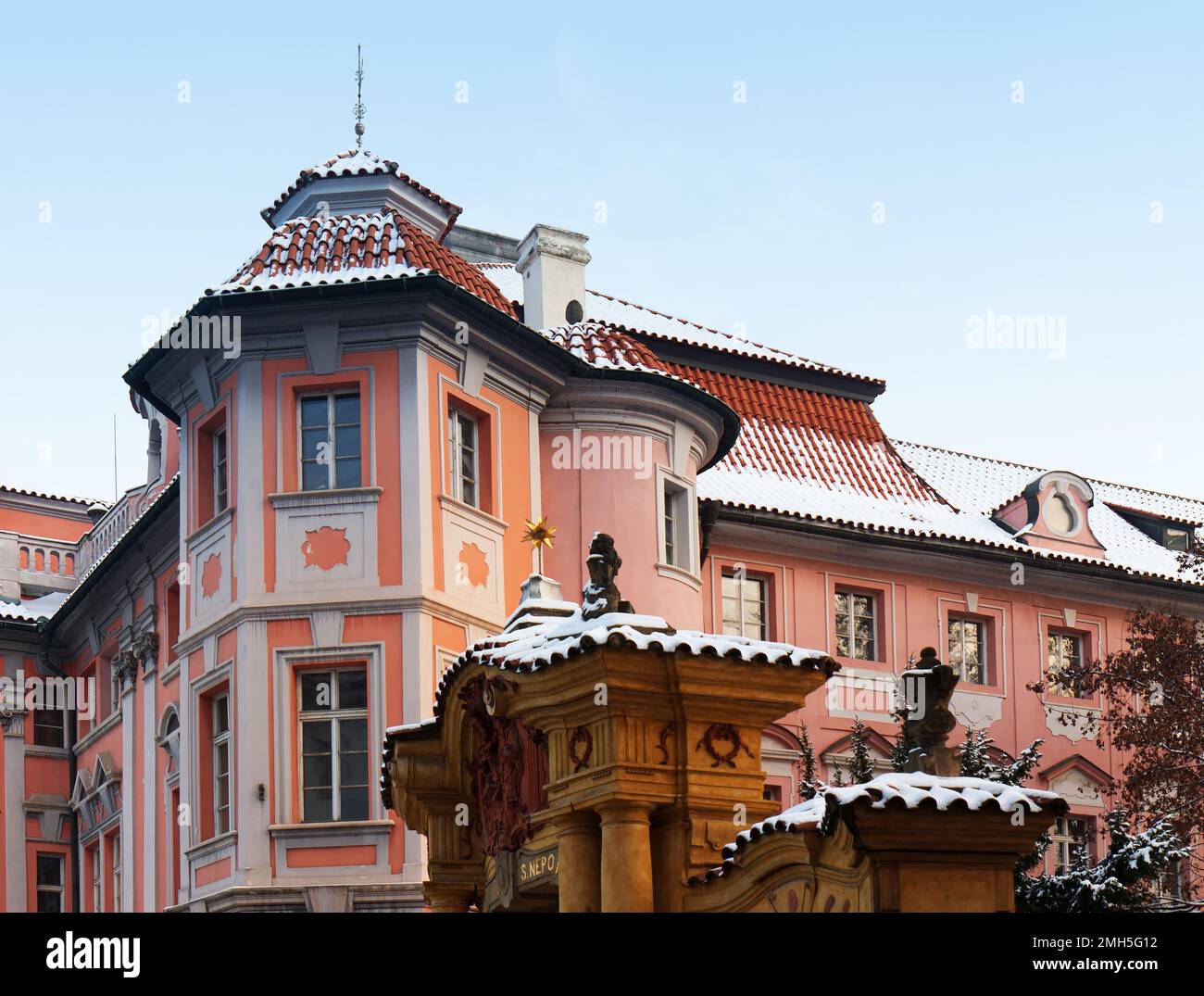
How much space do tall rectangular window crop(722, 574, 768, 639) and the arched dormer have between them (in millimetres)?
5501

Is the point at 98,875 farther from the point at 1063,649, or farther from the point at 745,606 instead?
the point at 1063,649

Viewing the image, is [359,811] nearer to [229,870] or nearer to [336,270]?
[229,870]

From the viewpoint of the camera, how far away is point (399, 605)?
25.3 meters

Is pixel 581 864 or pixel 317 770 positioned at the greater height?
pixel 317 770

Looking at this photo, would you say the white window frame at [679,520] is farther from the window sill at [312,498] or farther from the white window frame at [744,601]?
the window sill at [312,498]

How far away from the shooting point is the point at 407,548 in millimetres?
25422

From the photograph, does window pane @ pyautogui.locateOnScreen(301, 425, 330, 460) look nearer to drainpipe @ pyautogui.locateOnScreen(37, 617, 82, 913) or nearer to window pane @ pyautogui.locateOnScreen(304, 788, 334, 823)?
window pane @ pyautogui.locateOnScreen(304, 788, 334, 823)

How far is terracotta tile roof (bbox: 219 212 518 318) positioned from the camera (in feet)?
85.5

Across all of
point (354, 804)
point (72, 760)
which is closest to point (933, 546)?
point (354, 804)

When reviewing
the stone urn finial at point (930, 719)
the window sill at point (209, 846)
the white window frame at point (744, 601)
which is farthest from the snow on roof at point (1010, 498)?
the stone urn finial at point (930, 719)

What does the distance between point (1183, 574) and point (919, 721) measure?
30.0 m

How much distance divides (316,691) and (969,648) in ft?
50.0
